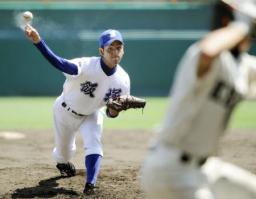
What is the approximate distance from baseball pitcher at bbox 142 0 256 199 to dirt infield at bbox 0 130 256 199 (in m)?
2.83

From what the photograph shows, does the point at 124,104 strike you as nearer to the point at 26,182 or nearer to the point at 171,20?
the point at 26,182

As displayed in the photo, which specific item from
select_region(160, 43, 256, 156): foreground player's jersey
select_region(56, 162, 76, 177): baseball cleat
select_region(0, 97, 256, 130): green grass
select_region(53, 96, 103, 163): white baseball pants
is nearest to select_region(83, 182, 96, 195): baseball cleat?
select_region(53, 96, 103, 163): white baseball pants

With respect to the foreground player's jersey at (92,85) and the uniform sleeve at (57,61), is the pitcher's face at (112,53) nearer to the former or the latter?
the foreground player's jersey at (92,85)

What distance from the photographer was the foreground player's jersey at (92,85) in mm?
6863

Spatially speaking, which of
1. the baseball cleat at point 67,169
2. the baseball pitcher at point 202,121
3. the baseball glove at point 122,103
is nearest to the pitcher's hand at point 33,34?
the baseball glove at point 122,103

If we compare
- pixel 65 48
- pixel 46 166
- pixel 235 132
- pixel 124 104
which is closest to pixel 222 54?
pixel 124 104

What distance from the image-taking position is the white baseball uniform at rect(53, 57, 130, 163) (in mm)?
6871

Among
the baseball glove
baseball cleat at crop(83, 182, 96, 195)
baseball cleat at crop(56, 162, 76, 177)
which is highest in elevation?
the baseball glove

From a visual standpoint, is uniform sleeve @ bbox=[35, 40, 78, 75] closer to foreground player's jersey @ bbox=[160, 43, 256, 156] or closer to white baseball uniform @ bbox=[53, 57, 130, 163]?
white baseball uniform @ bbox=[53, 57, 130, 163]

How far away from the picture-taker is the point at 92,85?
6.91 meters

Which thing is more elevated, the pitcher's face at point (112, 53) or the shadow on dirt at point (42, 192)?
the pitcher's face at point (112, 53)

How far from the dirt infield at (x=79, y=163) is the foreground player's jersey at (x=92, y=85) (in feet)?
2.80

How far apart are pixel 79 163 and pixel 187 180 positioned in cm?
501

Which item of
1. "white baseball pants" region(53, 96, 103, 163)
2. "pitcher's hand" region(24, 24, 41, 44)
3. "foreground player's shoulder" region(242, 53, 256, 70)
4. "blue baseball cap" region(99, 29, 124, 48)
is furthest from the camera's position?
"white baseball pants" region(53, 96, 103, 163)
